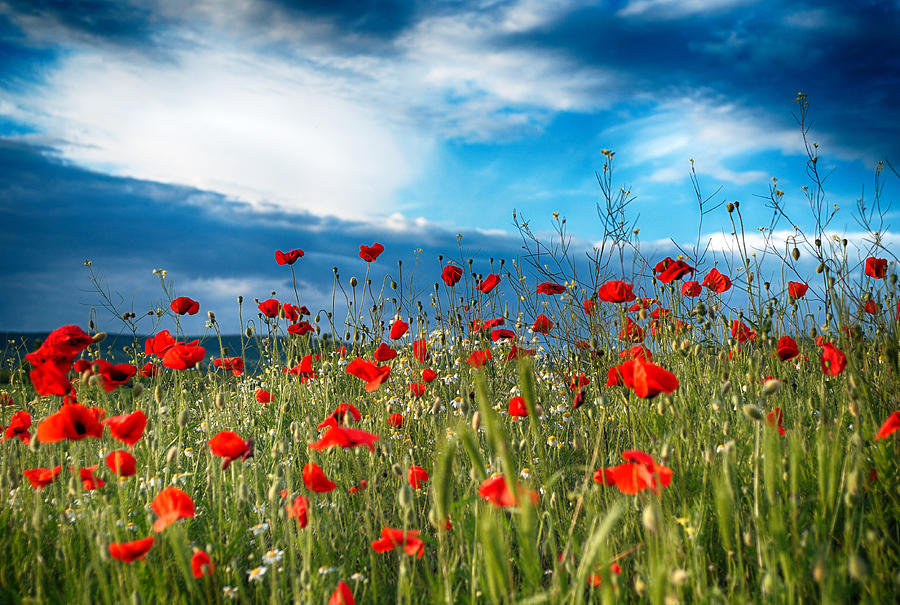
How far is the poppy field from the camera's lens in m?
1.51

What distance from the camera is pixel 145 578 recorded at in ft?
6.10

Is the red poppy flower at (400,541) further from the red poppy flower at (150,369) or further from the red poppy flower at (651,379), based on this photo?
A: the red poppy flower at (150,369)

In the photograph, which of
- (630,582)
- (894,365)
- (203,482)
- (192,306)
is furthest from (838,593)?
(192,306)

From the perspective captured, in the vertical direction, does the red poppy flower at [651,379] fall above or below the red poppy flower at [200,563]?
above

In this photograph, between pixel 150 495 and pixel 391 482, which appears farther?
pixel 391 482

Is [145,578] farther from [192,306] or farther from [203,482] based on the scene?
[192,306]

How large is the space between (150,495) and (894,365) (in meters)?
3.38

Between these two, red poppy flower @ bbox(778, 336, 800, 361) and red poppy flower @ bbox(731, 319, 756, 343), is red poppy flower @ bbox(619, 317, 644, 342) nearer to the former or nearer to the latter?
red poppy flower @ bbox(731, 319, 756, 343)

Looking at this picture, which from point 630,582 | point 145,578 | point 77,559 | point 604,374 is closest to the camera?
point 145,578

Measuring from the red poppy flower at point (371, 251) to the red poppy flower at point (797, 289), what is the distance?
2633 millimetres

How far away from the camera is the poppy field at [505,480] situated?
4.94 feet

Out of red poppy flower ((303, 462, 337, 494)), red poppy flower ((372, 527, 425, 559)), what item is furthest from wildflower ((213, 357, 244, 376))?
red poppy flower ((372, 527, 425, 559))

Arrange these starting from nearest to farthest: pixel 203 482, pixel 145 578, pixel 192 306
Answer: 1. pixel 145 578
2. pixel 203 482
3. pixel 192 306

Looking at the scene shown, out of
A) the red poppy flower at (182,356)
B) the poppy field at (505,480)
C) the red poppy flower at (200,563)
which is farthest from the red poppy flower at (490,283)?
the red poppy flower at (200,563)
